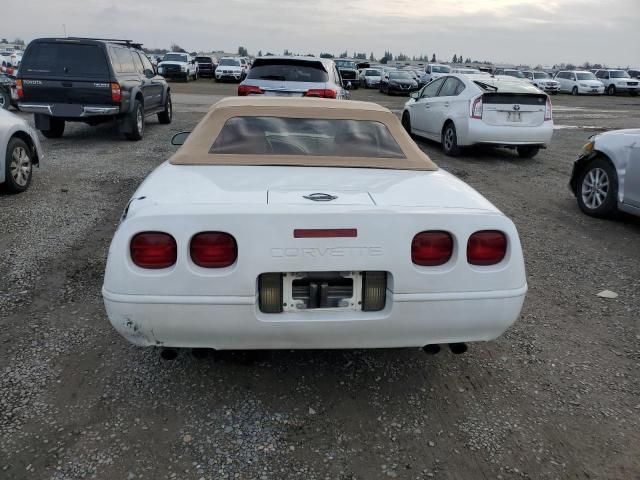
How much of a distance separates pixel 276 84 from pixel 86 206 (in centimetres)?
486

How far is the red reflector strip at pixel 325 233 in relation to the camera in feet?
8.17

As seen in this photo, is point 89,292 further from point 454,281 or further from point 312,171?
point 454,281

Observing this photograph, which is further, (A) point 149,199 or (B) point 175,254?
(A) point 149,199

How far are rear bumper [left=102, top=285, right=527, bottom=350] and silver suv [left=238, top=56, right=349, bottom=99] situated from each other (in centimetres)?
818

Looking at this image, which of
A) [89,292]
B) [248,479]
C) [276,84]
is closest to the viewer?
[248,479]

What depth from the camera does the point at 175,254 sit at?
254 cm

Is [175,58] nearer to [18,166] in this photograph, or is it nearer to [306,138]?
[18,166]

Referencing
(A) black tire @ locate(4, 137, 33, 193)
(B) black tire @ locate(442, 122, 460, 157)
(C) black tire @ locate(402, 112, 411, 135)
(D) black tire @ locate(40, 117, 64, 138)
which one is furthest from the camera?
(C) black tire @ locate(402, 112, 411, 135)

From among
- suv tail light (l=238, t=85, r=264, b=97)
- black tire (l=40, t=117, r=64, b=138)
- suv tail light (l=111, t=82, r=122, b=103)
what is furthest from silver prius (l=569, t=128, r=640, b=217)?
black tire (l=40, t=117, r=64, b=138)

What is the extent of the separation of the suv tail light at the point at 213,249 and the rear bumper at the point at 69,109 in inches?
363

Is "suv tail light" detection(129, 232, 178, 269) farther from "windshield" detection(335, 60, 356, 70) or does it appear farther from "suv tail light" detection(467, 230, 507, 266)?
"windshield" detection(335, 60, 356, 70)

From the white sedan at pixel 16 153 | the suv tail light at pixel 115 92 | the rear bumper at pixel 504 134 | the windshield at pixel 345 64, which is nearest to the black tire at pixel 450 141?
the rear bumper at pixel 504 134

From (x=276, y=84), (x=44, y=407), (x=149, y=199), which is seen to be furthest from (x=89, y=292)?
(x=276, y=84)

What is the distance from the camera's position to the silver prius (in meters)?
6.18
